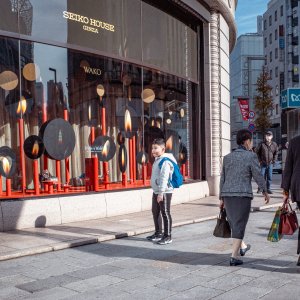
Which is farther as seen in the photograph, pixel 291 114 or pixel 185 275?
pixel 291 114

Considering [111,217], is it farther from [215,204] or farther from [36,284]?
[36,284]

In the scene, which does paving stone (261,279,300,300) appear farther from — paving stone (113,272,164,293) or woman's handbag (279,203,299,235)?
paving stone (113,272,164,293)

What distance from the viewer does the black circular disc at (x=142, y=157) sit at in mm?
12222

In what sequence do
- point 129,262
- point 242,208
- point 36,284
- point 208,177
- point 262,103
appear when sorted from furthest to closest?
point 262,103 < point 208,177 < point 129,262 < point 242,208 < point 36,284

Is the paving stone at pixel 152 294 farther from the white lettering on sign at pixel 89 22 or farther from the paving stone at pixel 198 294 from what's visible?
the white lettering on sign at pixel 89 22

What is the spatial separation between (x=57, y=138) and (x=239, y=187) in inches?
210

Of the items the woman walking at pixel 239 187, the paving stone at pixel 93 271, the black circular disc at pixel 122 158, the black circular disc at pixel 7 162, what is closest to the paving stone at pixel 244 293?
the woman walking at pixel 239 187

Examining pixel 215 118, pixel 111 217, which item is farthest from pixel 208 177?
pixel 111 217

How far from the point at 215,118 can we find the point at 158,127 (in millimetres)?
2219

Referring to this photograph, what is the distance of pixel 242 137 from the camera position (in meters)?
5.85

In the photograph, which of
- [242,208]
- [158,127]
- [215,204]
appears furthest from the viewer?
[158,127]

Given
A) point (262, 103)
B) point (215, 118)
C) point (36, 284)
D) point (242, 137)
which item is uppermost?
point (262, 103)

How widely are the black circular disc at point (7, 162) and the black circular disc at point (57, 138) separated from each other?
0.75 metres

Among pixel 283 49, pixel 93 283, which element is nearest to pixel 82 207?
pixel 93 283
